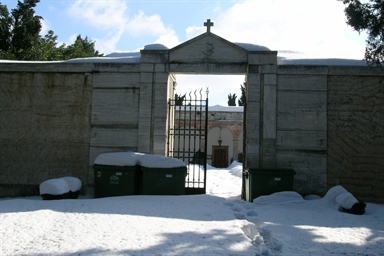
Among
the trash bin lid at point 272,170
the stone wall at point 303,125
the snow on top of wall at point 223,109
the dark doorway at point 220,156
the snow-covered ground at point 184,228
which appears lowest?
the dark doorway at point 220,156

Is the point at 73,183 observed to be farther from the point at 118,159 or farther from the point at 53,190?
the point at 118,159

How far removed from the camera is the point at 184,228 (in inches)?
219

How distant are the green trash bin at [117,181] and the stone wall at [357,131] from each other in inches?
194

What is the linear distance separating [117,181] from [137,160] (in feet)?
2.24

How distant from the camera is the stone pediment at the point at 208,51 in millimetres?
9656

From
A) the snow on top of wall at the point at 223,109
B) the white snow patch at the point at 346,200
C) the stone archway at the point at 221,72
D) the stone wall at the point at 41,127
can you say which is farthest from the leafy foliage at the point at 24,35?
the white snow patch at the point at 346,200

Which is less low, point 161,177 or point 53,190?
point 161,177

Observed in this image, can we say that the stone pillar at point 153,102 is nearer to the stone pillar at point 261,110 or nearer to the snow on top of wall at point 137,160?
the snow on top of wall at point 137,160

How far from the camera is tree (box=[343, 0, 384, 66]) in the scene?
762 cm

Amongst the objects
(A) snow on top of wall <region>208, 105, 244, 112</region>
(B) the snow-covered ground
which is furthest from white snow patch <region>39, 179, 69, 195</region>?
(A) snow on top of wall <region>208, 105, 244, 112</region>

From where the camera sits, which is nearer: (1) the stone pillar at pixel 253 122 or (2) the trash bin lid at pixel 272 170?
(2) the trash bin lid at pixel 272 170

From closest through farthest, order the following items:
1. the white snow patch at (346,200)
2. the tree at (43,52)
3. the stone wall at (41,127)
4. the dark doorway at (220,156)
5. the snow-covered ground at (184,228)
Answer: the snow-covered ground at (184,228)
the white snow patch at (346,200)
the stone wall at (41,127)
the tree at (43,52)
the dark doorway at (220,156)

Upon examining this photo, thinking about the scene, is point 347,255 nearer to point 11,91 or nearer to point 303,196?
point 303,196

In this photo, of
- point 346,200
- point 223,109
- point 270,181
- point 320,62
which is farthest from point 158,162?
point 223,109
